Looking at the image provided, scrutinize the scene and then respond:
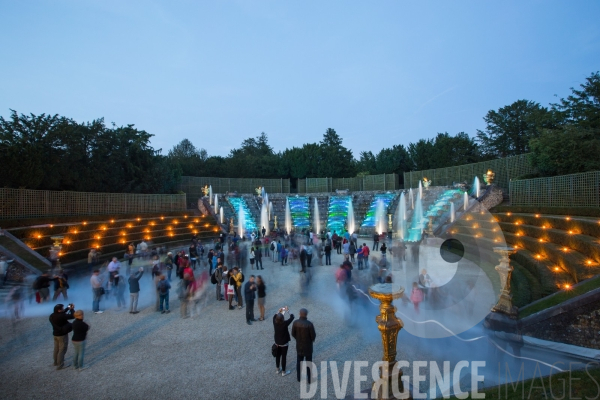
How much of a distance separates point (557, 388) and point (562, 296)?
533cm

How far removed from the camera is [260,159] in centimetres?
6450

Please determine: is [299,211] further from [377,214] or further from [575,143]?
[575,143]

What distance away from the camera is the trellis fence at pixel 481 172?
32750mm

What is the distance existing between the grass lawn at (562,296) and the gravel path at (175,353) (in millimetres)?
4603

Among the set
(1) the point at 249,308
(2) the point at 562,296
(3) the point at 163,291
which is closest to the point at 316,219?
(3) the point at 163,291

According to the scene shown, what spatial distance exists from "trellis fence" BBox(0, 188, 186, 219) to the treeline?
62.1 inches

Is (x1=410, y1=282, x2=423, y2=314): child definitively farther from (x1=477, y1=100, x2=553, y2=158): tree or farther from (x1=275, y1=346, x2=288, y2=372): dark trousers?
(x1=477, y1=100, x2=553, y2=158): tree

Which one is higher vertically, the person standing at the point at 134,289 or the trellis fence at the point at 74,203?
the trellis fence at the point at 74,203

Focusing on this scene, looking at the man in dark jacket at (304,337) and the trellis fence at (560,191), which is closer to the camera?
the man in dark jacket at (304,337)

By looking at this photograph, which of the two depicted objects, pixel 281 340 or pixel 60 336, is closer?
pixel 281 340

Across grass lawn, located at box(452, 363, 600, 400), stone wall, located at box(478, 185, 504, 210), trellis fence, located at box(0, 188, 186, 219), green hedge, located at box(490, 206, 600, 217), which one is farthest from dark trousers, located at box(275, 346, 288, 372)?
stone wall, located at box(478, 185, 504, 210)

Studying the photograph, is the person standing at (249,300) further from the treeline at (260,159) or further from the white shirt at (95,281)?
the treeline at (260,159)

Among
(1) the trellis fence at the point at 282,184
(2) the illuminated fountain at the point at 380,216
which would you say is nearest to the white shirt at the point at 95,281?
(2) the illuminated fountain at the point at 380,216

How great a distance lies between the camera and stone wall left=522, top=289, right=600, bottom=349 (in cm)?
869
